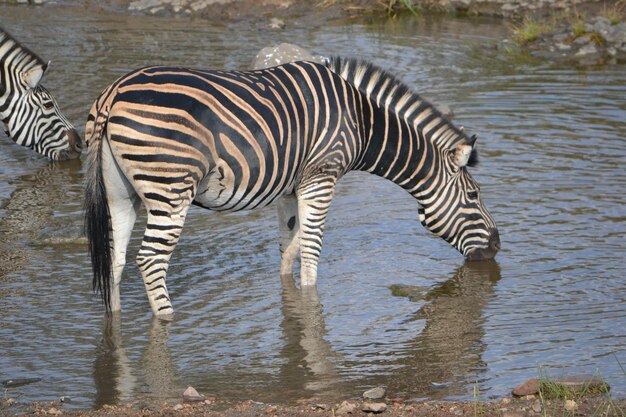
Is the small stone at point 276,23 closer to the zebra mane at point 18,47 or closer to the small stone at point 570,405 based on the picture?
the zebra mane at point 18,47

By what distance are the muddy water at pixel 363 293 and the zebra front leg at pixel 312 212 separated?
35 centimetres

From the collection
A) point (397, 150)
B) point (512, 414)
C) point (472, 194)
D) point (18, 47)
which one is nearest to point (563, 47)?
point (472, 194)

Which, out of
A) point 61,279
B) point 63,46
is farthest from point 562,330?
point 63,46

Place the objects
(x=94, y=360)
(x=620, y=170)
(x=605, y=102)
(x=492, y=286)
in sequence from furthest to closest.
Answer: (x=605, y=102) → (x=620, y=170) → (x=492, y=286) → (x=94, y=360)

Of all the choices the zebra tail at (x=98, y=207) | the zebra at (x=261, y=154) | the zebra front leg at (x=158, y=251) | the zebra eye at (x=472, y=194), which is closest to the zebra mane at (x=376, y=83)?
the zebra at (x=261, y=154)

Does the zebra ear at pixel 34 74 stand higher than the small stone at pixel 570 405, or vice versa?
the zebra ear at pixel 34 74

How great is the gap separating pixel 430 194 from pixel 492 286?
3.35ft

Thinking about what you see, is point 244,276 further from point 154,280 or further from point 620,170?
point 620,170

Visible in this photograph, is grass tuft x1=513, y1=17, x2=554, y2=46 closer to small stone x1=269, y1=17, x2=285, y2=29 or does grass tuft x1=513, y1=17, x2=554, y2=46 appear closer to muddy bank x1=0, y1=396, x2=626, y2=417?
small stone x1=269, y1=17, x2=285, y2=29

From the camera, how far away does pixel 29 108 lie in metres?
13.4

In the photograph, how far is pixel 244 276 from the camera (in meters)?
9.42

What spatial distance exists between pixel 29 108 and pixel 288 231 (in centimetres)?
544

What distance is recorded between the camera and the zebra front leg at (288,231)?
9398 mm

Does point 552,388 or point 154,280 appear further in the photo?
point 154,280
